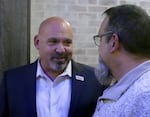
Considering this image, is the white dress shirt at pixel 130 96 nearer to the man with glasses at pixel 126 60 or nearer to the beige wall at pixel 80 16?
the man with glasses at pixel 126 60

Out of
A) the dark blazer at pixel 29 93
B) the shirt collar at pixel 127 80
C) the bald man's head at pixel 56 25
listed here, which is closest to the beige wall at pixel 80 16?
the bald man's head at pixel 56 25

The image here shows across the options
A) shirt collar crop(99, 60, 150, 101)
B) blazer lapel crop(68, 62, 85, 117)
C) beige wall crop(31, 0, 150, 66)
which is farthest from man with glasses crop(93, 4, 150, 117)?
beige wall crop(31, 0, 150, 66)

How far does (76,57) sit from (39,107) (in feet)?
7.62

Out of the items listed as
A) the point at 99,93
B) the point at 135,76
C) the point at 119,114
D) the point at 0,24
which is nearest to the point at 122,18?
the point at 135,76

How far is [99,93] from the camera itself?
2322mm

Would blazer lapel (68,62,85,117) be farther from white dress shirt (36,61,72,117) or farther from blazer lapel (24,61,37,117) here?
blazer lapel (24,61,37,117)

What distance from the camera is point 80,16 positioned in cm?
450

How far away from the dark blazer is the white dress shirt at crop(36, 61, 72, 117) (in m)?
0.03

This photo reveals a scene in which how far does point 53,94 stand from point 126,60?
0.80 m

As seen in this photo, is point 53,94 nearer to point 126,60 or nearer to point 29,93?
point 29,93

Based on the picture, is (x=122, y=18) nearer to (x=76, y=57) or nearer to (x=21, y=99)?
(x=21, y=99)

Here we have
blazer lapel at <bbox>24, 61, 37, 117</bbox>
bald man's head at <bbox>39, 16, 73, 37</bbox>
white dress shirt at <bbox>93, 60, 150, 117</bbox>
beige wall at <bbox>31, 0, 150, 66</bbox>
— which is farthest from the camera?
beige wall at <bbox>31, 0, 150, 66</bbox>

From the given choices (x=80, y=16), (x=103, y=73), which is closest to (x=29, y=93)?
Result: (x=103, y=73)

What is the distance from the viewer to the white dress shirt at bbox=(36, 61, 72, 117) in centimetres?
223
